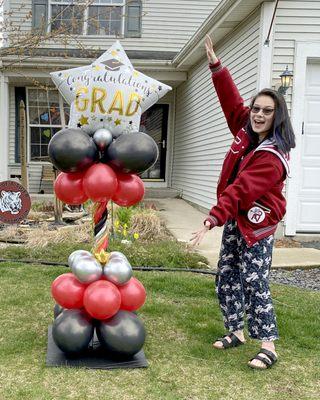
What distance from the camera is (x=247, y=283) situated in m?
2.86

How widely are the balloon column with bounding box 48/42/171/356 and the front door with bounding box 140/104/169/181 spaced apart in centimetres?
1035

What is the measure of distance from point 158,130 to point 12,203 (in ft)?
24.1

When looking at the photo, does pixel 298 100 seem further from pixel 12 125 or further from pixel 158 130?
pixel 12 125

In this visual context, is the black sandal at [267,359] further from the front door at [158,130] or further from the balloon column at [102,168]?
the front door at [158,130]

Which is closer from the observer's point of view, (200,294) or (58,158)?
(58,158)

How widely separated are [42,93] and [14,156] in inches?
71.9

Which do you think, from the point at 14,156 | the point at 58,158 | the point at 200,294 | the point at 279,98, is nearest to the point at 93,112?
the point at 58,158

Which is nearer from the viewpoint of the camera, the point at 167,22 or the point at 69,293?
the point at 69,293

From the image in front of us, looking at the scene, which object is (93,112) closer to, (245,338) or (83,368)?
(83,368)

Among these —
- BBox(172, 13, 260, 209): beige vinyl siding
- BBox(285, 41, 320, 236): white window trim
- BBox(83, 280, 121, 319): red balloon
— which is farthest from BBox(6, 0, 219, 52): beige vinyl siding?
BBox(83, 280, 121, 319): red balloon

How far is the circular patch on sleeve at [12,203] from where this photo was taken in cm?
666

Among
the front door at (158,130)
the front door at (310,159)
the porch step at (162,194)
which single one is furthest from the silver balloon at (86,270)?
the front door at (158,130)

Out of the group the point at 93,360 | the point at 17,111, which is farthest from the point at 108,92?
the point at 17,111

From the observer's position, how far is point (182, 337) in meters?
3.40
